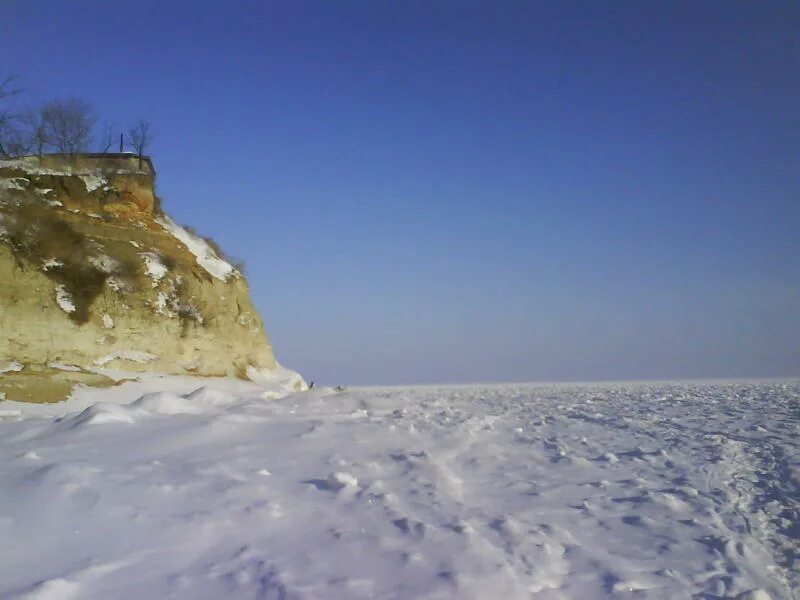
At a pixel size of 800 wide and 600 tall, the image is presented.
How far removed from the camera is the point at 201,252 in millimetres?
16484

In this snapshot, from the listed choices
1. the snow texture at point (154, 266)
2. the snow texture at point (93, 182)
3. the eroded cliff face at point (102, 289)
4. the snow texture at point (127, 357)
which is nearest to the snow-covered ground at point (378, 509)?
the eroded cliff face at point (102, 289)

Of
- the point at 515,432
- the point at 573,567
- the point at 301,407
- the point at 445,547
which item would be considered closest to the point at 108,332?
the point at 301,407

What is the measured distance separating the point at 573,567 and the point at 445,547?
98 centimetres

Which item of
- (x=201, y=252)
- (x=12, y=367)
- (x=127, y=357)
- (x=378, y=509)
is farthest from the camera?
(x=201, y=252)

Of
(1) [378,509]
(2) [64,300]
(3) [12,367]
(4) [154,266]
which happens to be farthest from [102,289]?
(1) [378,509]

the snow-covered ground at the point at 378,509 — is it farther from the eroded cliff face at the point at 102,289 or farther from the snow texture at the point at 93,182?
the snow texture at the point at 93,182

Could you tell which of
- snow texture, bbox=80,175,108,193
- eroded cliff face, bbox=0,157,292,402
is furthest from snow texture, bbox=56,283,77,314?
snow texture, bbox=80,175,108,193

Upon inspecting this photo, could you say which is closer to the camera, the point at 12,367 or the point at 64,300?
the point at 12,367

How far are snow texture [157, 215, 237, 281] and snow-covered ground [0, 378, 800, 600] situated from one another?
22.1 feet

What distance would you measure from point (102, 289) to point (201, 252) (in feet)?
14.4

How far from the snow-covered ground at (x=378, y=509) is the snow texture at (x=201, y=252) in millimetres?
6728

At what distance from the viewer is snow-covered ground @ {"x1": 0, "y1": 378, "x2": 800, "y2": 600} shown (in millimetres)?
4188

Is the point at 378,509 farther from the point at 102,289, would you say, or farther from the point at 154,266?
the point at 154,266

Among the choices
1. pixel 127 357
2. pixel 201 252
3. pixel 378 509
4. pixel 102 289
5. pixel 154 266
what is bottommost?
pixel 378 509
